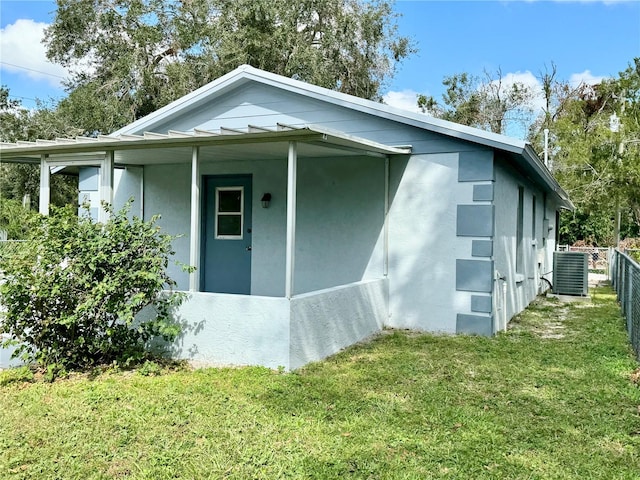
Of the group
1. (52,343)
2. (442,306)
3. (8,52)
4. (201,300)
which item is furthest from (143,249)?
(8,52)

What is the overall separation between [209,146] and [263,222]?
98.9 inches

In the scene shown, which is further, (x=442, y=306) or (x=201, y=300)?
(x=442, y=306)

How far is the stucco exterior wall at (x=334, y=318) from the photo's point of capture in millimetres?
5273

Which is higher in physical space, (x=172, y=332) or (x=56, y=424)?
(x=172, y=332)

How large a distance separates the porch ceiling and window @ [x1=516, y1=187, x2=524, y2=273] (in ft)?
11.4

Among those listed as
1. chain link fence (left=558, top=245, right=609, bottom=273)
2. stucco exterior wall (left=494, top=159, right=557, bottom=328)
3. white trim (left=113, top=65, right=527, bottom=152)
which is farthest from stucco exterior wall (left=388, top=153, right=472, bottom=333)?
chain link fence (left=558, top=245, right=609, bottom=273)

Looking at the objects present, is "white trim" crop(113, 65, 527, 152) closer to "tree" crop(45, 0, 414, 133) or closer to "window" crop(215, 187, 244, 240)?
"window" crop(215, 187, 244, 240)

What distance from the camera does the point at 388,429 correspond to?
374 cm

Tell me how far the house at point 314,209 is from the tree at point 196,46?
1079cm

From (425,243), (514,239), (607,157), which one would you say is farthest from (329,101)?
(607,157)

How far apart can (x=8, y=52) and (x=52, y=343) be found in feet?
88.0

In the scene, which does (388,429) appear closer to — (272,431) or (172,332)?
(272,431)

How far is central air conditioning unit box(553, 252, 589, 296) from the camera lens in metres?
11.6

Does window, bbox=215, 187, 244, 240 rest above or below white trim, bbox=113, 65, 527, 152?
below
